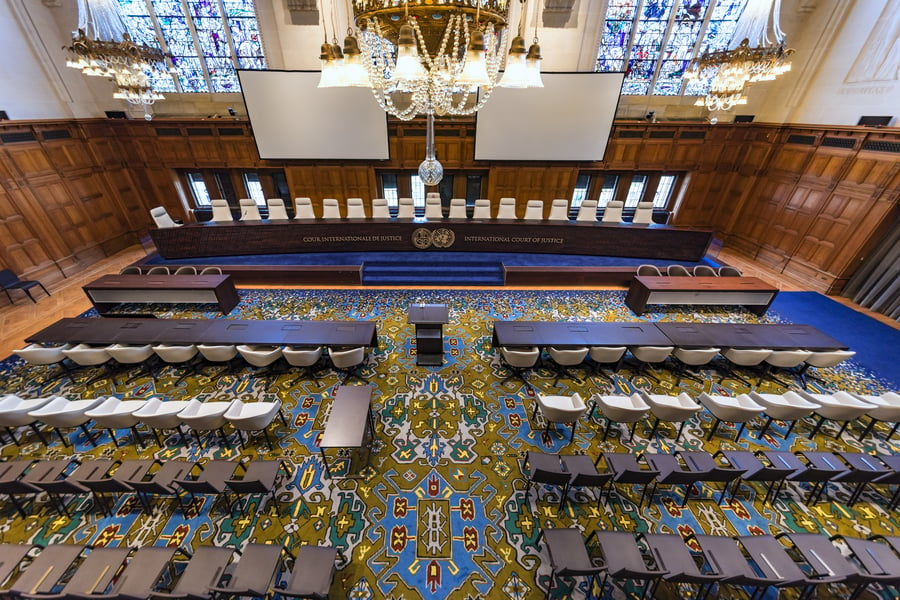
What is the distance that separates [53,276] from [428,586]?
502 inches

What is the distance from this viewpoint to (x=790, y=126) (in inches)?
405

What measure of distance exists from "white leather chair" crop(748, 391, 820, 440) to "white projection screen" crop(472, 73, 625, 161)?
9.48 metres

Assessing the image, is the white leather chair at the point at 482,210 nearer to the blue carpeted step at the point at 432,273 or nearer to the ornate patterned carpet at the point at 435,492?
the blue carpeted step at the point at 432,273

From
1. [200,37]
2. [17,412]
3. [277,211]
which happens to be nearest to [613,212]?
[277,211]

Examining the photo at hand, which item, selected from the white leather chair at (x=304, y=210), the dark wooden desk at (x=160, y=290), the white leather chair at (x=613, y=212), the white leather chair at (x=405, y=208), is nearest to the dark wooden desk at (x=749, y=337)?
the white leather chair at (x=613, y=212)

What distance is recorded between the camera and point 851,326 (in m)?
7.85

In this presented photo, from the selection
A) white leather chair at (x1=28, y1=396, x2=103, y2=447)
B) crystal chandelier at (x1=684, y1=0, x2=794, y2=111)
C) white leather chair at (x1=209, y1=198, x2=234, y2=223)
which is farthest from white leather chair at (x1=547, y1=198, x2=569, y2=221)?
white leather chair at (x1=28, y1=396, x2=103, y2=447)

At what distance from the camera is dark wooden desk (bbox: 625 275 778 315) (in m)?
7.95

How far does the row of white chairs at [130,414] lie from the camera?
176 inches

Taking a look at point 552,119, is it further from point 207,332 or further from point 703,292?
point 207,332

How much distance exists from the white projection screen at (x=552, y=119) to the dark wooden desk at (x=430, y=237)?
3397 mm

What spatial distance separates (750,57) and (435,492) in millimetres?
9630

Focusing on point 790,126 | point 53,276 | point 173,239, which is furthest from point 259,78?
point 790,126

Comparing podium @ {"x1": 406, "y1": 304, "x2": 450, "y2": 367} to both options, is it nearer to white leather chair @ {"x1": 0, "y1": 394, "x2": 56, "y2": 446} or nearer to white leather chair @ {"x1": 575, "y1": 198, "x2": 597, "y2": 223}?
white leather chair @ {"x1": 0, "y1": 394, "x2": 56, "y2": 446}
